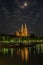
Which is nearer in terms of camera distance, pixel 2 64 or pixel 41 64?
pixel 2 64

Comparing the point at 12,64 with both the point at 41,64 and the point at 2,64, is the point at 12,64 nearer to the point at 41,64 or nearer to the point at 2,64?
the point at 2,64

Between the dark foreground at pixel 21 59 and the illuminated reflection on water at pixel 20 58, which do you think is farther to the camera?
the illuminated reflection on water at pixel 20 58

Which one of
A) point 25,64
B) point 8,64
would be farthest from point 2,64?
point 25,64

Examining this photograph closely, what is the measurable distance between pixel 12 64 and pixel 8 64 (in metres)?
1.38

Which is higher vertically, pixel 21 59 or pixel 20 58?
pixel 20 58

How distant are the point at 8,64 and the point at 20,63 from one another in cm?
438

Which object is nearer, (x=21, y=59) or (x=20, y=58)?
(x=21, y=59)

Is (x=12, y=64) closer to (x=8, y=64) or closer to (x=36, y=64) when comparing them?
(x=8, y=64)

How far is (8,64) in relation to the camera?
201ft

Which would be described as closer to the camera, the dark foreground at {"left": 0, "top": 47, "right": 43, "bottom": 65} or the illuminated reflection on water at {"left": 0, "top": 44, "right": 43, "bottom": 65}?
the dark foreground at {"left": 0, "top": 47, "right": 43, "bottom": 65}

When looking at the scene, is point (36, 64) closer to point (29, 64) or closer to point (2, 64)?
point (29, 64)

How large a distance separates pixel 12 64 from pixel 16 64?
124cm

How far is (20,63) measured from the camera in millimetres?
64438

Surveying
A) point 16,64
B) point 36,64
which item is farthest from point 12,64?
point 36,64
